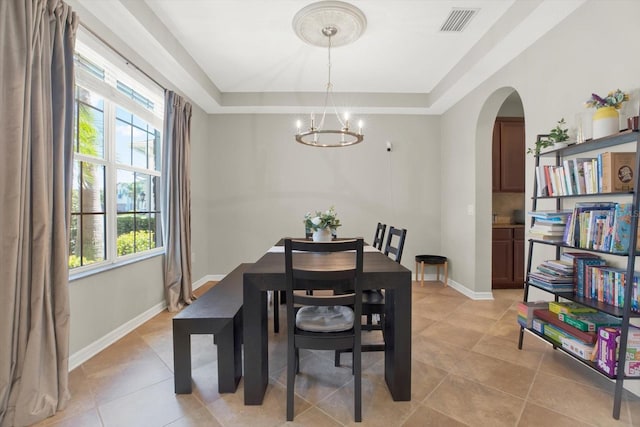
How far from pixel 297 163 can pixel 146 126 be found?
2.07m

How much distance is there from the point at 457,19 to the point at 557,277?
2304mm

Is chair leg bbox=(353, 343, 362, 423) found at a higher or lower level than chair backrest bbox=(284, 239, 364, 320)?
lower

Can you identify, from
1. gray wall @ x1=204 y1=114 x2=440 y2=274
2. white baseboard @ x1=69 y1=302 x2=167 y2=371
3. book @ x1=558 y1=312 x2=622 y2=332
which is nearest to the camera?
book @ x1=558 y1=312 x2=622 y2=332

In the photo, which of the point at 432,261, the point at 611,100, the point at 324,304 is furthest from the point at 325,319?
the point at 432,261

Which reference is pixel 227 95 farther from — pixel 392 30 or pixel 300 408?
pixel 300 408

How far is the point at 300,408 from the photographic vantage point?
1.63 meters

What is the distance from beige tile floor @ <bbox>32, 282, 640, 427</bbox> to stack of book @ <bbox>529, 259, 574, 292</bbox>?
1.98ft

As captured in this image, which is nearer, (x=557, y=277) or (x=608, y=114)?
(x=608, y=114)

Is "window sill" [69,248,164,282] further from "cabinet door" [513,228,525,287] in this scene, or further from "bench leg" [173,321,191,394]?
"cabinet door" [513,228,525,287]

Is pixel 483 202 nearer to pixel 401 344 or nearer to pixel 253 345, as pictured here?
pixel 401 344

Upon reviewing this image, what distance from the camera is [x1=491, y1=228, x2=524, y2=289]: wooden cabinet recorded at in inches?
153

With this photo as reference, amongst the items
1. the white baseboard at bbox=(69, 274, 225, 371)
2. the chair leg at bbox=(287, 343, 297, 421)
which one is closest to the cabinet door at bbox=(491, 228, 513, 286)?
the chair leg at bbox=(287, 343, 297, 421)

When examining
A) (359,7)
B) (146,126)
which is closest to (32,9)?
(146,126)

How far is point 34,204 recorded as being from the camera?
159 cm
